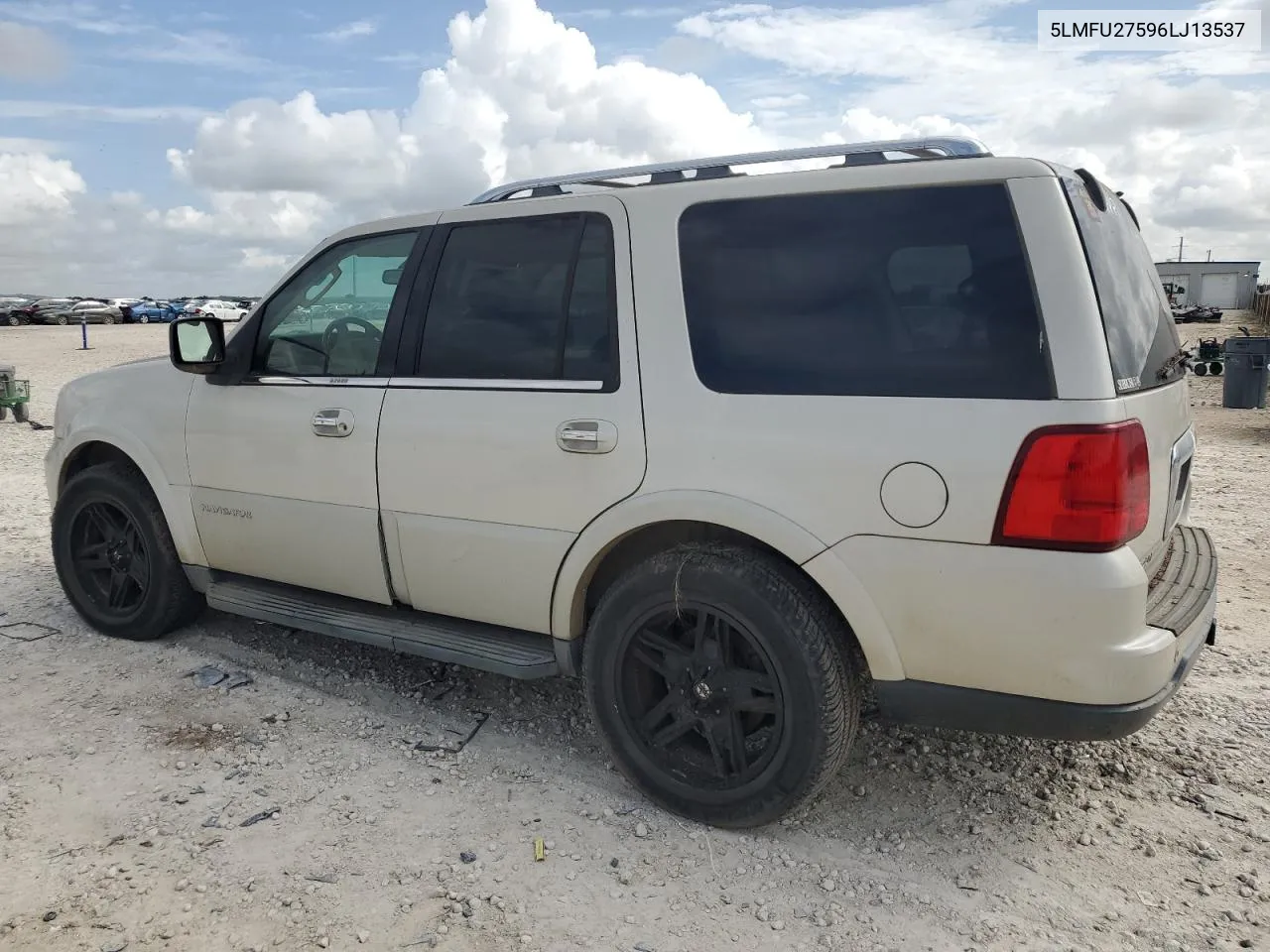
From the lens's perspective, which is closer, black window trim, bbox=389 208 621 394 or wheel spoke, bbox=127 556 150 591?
black window trim, bbox=389 208 621 394

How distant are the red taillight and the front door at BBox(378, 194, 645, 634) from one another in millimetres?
1122

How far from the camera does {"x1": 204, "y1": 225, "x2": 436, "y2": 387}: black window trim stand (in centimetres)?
370

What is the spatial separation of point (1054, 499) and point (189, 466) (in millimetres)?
3530

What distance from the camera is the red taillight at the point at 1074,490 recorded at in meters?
2.43

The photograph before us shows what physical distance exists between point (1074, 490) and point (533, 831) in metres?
1.93

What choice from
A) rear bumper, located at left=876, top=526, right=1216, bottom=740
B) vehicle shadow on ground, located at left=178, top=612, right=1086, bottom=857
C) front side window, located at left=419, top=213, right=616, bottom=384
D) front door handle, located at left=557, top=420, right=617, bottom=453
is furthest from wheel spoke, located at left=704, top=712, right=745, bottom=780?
front side window, located at left=419, top=213, right=616, bottom=384

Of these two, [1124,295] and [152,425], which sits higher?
[1124,295]

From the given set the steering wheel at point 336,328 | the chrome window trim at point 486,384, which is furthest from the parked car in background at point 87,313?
the chrome window trim at point 486,384

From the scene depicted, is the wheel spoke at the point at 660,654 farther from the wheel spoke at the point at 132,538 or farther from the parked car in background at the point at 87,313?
the parked car in background at the point at 87,313

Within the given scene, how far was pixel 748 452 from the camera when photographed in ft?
9.38

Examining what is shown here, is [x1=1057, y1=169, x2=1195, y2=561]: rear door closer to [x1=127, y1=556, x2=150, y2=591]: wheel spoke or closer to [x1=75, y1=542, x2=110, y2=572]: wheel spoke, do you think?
[x1=127, y1=556, x2=150, y2=591]: wheel spoke

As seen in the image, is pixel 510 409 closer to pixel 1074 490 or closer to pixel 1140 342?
pixel 1074 490

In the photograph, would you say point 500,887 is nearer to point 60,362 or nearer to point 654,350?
point 654,350

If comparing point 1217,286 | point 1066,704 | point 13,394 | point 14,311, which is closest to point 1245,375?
point 1066,704
